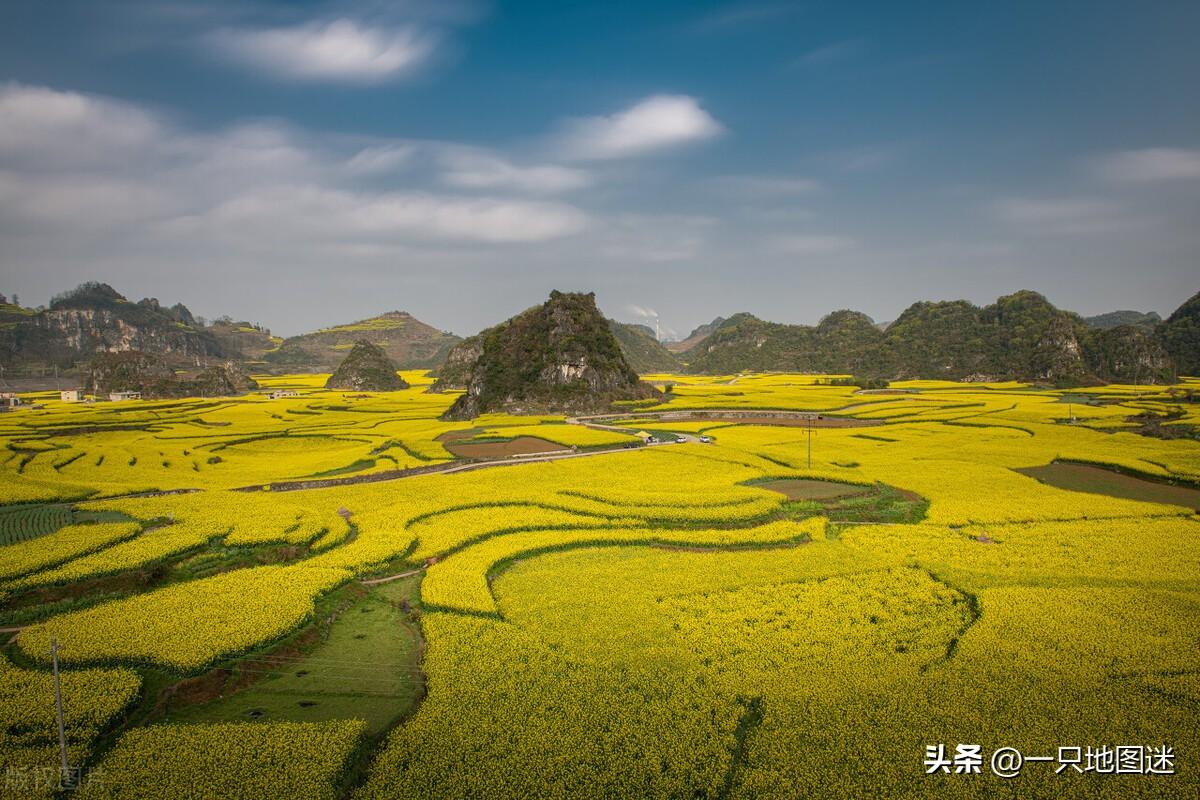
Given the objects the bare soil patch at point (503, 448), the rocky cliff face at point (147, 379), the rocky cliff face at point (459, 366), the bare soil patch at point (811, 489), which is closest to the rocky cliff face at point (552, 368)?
the bare soil patch at point (503, 448)

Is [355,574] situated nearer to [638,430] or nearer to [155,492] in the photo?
[155,492]

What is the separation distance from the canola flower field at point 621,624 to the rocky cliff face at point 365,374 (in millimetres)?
96634

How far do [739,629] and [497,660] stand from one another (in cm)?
718

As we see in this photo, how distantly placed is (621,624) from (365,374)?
133m

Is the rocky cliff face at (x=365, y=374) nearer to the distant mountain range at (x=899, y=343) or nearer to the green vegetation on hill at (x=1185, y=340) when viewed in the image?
the distant mountain range at (x=899, y=343)

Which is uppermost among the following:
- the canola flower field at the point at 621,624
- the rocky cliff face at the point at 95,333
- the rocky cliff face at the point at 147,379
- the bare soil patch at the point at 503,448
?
the rocky cliff face at the point at 95,333

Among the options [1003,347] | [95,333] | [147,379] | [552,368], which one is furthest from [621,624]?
[95,333]

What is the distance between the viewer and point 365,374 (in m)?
139

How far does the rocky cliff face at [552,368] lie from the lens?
86.8 m

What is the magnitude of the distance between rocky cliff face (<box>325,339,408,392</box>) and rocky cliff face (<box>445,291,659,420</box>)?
176 feet

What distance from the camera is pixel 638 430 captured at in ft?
224

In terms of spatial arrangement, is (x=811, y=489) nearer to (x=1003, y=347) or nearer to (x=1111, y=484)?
(x=1111, y=484)

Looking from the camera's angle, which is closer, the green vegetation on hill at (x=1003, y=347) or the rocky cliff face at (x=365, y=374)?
the green vegetation on hill at (x=1003, y=347)

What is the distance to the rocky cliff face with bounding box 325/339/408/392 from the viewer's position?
138 m
